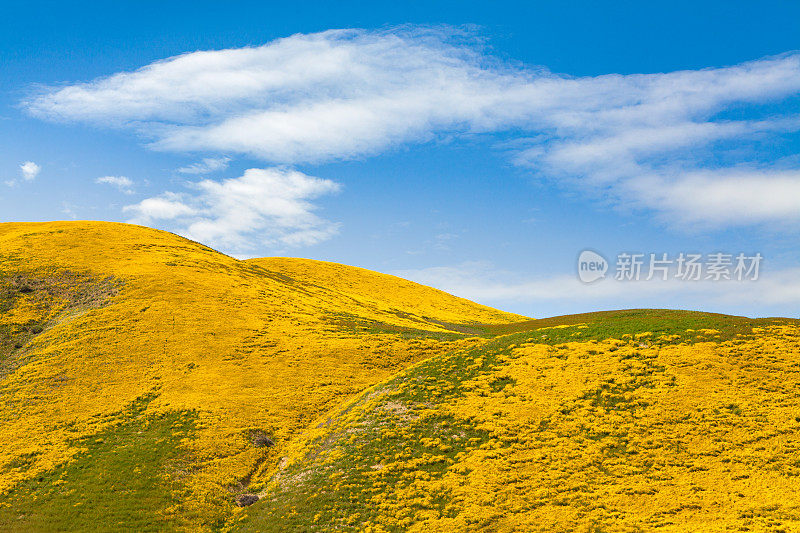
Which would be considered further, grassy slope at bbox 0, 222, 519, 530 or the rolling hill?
grassy slope at bbox 0, 222, 519, 530

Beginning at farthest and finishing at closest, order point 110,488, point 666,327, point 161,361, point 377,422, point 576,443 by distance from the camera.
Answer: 1. point 161,361
2. point 666,327
3. point 377,422
4. point 110,488
5. point 576,443

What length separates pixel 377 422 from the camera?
47750 mm

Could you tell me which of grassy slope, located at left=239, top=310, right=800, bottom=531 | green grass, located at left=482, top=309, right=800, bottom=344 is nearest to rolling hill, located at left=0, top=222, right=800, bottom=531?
grassy slope, located at left=239, top=310, right=800, bottom=531

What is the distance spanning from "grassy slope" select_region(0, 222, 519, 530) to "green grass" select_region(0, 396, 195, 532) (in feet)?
0.50

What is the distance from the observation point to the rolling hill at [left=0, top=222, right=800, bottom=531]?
3569 cm

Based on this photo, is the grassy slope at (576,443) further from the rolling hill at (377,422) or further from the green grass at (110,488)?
the green grass at (110,488)

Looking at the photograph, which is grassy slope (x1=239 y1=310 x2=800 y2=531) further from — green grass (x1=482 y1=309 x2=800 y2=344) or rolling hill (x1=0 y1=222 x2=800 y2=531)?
green grass (x1=482 y1=309 x2=800 y2=344)

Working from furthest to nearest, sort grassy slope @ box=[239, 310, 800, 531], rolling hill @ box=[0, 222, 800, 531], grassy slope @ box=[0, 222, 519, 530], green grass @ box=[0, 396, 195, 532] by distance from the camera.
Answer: grassy slope @ box=[0, 222, 519, 530] < green grass @ box=[0, 396, 195, 532] < rolling hill @ box=[0, 222, 800, 531] < grassy slope @ box=[239, 310, 800, 531]

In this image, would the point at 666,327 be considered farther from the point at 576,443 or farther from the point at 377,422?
the point at 377,422

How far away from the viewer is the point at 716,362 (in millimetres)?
47531

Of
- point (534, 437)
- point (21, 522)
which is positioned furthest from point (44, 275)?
point (534, 437)

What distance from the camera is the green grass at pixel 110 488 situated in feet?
129

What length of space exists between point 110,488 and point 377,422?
21.9 m

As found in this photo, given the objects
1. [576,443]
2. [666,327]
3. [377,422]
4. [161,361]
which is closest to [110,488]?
[161,361]
